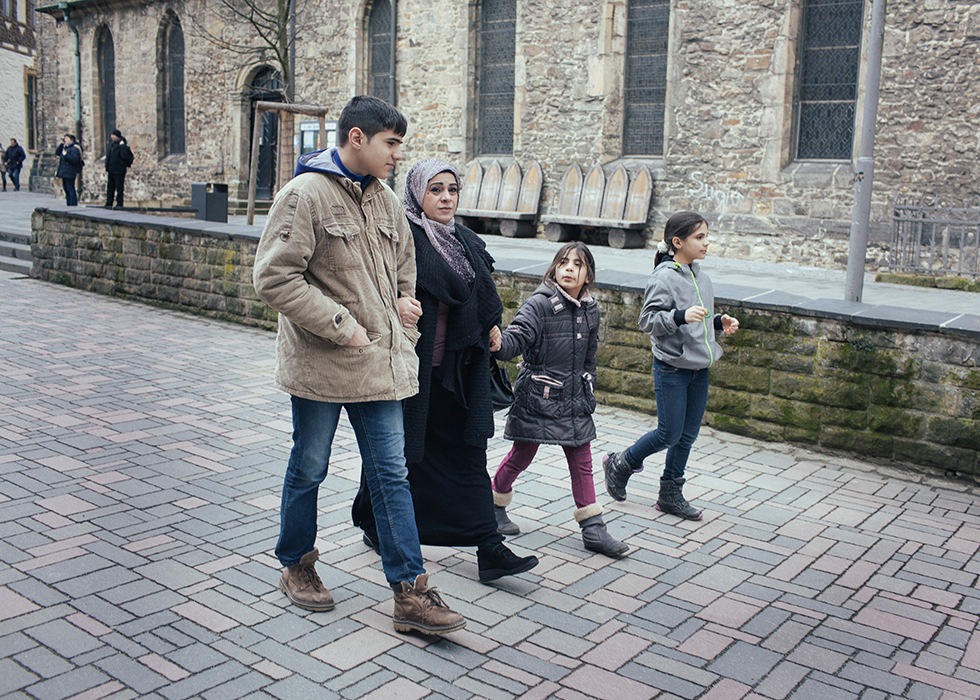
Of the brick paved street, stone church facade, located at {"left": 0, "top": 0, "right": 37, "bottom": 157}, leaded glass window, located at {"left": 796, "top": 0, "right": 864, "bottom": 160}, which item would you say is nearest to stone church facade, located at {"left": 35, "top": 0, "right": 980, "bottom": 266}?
leaded glass window, located at {"left": 796, "top": 0, "right": 864, "bottom": 160}

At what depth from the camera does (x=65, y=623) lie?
13.0ft

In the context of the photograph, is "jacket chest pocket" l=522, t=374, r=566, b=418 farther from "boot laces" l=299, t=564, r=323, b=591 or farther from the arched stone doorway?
the arched stone doorway

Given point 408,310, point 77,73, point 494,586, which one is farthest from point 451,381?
point 77,73

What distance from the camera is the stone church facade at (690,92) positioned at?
1373 cm

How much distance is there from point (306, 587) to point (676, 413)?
2178mm

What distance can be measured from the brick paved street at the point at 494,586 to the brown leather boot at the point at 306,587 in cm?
5

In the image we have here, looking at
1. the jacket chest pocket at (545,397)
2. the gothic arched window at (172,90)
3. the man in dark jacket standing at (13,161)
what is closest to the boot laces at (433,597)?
the jacket chest pocket at (545,397)

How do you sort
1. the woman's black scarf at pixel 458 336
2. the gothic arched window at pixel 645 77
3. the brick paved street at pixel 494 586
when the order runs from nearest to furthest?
the brick paved street at pixel 494 586
the woman's black scarf at pixel 458 336
the gothic arched window at pixel 645 77

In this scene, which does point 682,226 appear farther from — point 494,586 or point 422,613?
point 422,613

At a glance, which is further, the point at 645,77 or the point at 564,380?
the point at 645,77

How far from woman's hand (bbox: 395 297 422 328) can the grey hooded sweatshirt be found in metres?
1.64

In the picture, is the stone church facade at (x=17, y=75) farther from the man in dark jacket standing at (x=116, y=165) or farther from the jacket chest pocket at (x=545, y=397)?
the jacket chest pocket at (x=545, y=397)

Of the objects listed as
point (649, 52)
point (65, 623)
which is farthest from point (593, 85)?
point (65, 623)

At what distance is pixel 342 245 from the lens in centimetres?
389
